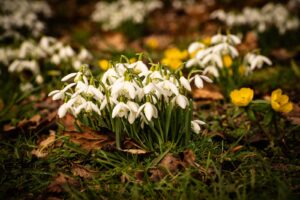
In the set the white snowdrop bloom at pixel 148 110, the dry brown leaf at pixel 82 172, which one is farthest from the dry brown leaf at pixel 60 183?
the white snowdrop bloom at pixel 148 110

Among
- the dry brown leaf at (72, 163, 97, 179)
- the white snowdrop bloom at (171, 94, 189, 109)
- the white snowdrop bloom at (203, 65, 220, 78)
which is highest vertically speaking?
the white snowdrop bloom at (203, 65, 220, 78)

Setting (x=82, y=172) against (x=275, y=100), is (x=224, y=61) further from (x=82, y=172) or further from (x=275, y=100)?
(x=82, y=172)

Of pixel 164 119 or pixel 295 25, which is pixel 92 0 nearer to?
pixel 295 25

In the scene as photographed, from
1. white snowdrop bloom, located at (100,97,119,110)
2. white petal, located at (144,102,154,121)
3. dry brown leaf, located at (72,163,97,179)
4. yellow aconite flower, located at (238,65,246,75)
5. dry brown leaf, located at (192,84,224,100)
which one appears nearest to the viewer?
white petal, located at (144,102,154,121)

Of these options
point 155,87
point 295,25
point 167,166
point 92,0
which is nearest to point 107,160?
point 167,166

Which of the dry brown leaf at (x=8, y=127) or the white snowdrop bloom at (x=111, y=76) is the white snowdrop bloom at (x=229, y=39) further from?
the dry brown leaf at (x=8, y=127)

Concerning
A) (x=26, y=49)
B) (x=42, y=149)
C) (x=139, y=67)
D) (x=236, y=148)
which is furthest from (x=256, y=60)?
(x=26, y=49)

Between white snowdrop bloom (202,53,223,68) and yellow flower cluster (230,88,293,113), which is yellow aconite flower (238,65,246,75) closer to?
white snowdrop bloom (202,53,223,68)

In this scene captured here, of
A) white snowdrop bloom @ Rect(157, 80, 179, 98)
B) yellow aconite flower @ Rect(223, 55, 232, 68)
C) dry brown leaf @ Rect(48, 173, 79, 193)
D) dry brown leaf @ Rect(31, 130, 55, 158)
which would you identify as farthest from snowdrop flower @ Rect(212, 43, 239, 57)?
dry brown leaf @ Rect(48, 173, 79, 193)
